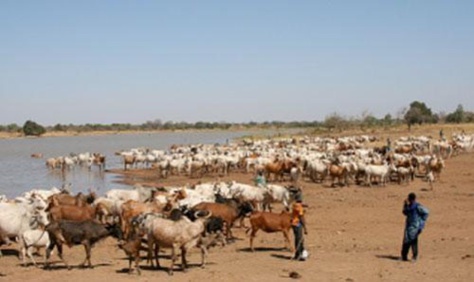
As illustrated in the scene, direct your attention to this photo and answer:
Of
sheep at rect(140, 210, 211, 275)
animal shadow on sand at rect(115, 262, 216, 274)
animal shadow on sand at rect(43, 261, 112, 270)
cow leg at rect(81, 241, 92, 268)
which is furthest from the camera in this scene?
animal shadow on sand at rect(43, 261, 112, 270)

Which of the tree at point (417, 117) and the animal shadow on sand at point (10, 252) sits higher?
the tree at point (417, 117)

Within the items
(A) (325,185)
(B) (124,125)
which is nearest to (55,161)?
(A) (325,185)

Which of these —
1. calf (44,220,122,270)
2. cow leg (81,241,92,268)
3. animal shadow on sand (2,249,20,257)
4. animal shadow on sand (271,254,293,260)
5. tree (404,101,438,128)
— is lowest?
animal shadow on sand (2,249,20,257)

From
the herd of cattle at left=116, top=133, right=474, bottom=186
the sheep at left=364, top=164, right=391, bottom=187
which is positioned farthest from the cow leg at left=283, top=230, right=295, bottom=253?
the sheep at left=364, top=164, right=391, bottom=187

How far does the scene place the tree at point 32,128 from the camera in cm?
13138

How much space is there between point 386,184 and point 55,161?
29.4 meters

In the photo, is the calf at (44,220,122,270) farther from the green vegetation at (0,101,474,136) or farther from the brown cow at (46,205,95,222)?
the green vegetation at (0,101,474,136)

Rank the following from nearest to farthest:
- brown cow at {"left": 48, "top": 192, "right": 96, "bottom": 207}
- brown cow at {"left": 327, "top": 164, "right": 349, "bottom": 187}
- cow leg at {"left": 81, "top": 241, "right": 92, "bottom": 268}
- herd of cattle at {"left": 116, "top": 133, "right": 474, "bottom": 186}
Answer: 1. cow leg at {"left": 81, "top": 241, "right": 92, "bottom": 268}
2. brown cow at {"left": 48, "top": 192, "right": 96, "bottom": 207}
3. brown cow at {"left": 327, "top": 164, "right": 349, "bottom": 187}
4. herd of cattle at {"left": 116, "top": 133, "right": 474, "bottom": 186}

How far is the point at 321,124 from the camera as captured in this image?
111 m

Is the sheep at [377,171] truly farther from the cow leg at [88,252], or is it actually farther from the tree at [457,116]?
the tree at [457,116]

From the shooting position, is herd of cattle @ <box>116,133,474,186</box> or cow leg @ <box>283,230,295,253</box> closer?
cow leg @ <box>283,230,295,253</box>

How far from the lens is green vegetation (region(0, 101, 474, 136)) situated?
92.5 m

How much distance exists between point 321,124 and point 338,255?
9859 cm

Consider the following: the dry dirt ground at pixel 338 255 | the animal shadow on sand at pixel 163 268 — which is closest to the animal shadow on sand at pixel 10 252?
the dry dirt ground at pixel 338 255
